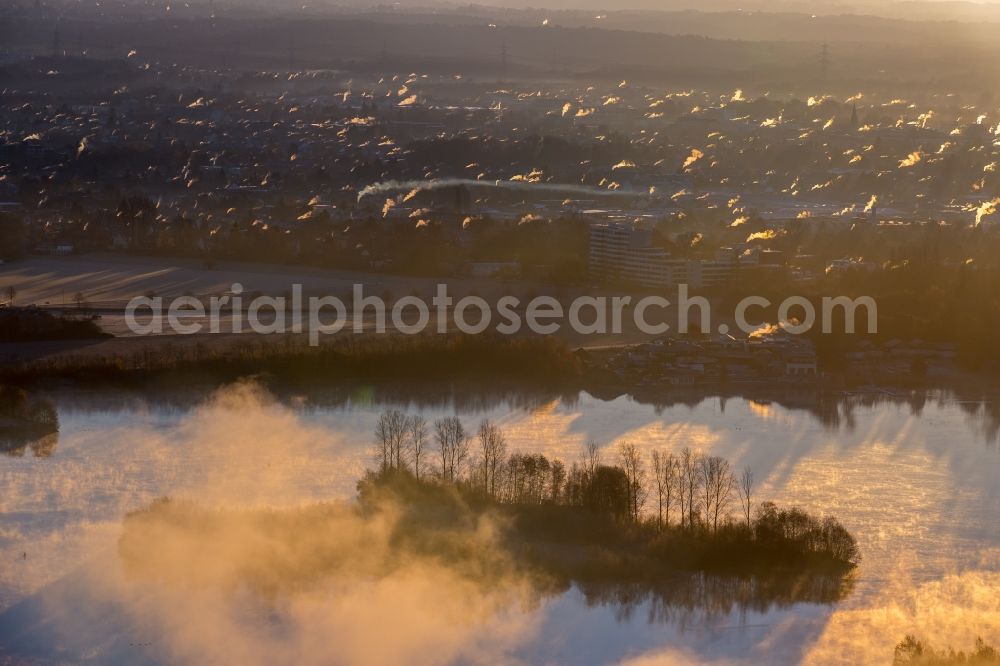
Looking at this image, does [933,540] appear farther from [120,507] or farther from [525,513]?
[120,507]

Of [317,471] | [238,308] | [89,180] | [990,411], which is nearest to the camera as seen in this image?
[317,471]

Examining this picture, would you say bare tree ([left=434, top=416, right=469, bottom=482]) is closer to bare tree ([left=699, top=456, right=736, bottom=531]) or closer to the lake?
the lake

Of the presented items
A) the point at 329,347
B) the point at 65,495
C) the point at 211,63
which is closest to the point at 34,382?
the point at 329,347

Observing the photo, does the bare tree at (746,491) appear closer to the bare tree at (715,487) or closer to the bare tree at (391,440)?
the bare tree at (715,487)

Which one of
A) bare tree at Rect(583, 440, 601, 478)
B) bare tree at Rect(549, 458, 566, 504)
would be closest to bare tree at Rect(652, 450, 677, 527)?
bare tree at Rect(583, 440, 601, 478)

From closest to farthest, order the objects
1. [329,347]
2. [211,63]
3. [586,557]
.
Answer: [586,557] < [329,347] < [211,63]

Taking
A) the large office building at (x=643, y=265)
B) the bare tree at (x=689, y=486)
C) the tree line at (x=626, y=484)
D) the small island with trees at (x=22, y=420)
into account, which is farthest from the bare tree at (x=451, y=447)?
the large office building at (x=643, y=265)
